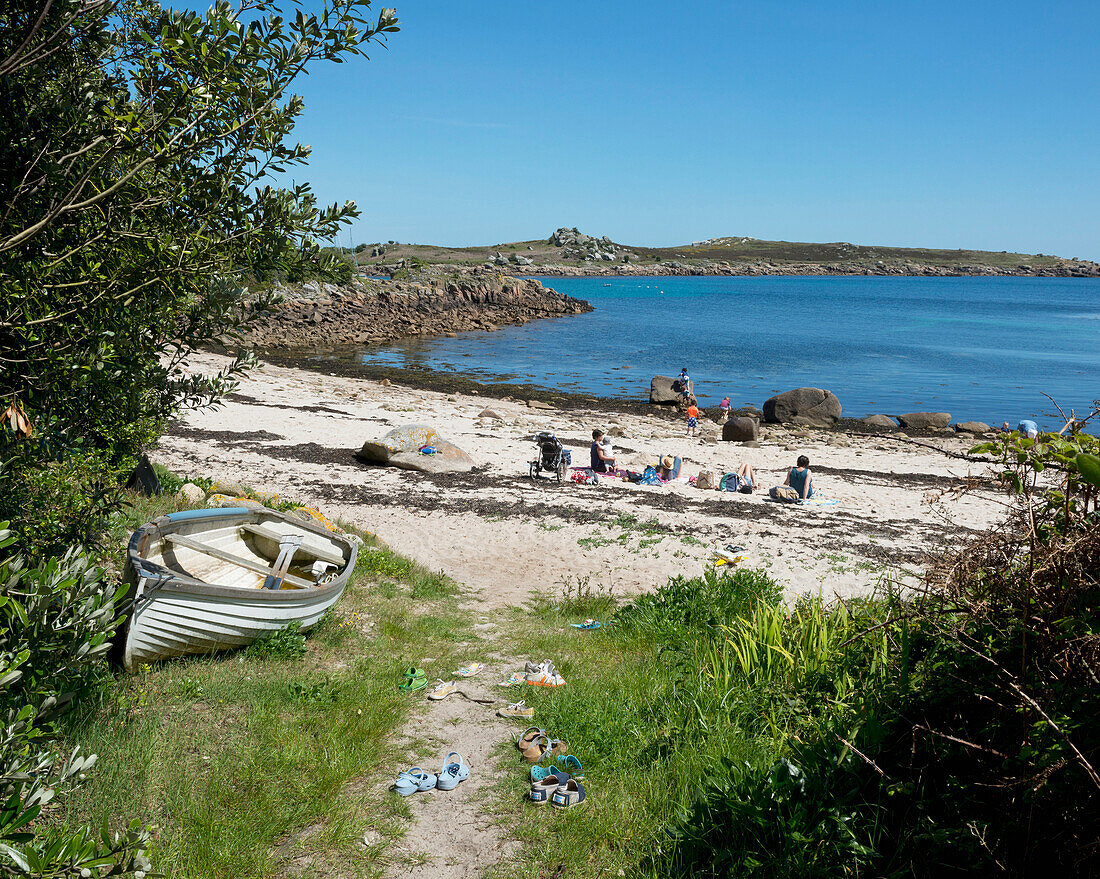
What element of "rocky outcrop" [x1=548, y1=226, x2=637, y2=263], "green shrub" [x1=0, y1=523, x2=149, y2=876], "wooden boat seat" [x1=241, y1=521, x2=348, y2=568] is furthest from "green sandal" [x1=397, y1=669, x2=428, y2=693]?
"rocky outcrop" [x1=548, y1=226, x2=637, y2=263]

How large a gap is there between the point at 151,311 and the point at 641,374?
39.1 metres

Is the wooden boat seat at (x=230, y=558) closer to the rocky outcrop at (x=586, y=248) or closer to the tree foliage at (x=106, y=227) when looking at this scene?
the tree foliage at (x=106, y=227)

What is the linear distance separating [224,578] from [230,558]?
353 mm

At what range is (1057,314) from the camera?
91875 mm

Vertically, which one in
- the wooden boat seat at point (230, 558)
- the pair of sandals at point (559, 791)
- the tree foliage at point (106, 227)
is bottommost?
the pair of sandals at point (559, 791)

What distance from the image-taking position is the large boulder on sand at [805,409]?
3028 centimetres

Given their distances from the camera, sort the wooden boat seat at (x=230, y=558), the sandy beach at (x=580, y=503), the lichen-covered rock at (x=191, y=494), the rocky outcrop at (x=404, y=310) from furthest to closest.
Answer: the rocky outcrop at (x=404, y=310), the sandy beach at (x=580, y=503), the lichen-covered rock at (x=191, y=494), the wooden boat seat at (x=230, y=558)

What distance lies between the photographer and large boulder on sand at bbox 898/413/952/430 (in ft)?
99.3

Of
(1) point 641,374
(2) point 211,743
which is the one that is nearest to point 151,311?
(2) point 211,743

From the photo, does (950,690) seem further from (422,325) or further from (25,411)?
(422,325)

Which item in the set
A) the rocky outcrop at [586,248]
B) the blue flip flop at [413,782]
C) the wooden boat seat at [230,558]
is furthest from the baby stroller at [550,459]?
the rocky outcrop at [586,248]

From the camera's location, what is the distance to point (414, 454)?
18.3 metres

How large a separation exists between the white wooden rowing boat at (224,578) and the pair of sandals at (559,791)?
11.0 ft

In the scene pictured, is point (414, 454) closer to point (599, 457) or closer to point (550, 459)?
point (550, 459)
